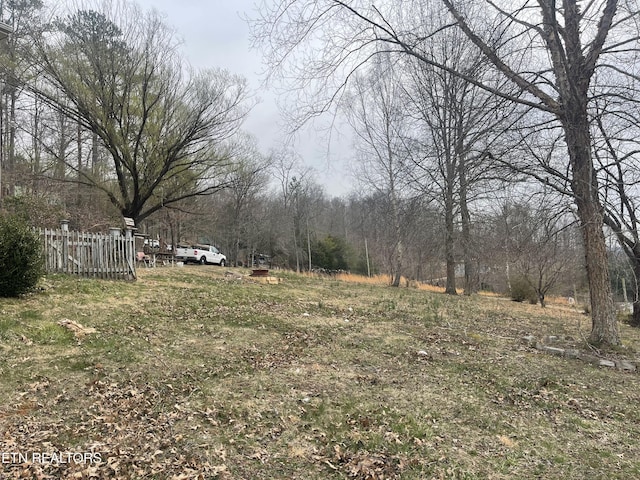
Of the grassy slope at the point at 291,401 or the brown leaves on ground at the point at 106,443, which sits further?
the grassy slope at the point at 291,401

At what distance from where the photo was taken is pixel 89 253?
941cm

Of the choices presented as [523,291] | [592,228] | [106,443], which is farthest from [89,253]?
[523,291]

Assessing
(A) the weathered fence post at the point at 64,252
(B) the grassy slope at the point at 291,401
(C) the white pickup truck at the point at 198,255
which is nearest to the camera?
(B) the grassy slope at the point at 291,401

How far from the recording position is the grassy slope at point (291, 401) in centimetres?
284

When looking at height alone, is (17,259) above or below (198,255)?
below

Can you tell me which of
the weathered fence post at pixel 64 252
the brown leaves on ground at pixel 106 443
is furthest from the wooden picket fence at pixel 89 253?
the brown leaves on ground at pixel 106 443

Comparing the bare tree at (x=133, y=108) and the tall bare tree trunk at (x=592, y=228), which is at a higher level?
the bare tree at (x=133, y=108)

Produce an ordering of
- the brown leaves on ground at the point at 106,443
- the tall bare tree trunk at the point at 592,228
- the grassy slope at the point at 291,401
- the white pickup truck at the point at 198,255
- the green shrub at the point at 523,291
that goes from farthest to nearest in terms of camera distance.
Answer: the white pickup truck at the point at 198,255 < the green shrub at the point at 523,291 < the tall bare tree trunk at the point at 592,228 < the grassy slope at the point at 291,401 < the brown leaves on ground at the point at 106,443

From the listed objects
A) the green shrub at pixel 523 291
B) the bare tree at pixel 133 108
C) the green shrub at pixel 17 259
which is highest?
the bare tree at pixel 133 108

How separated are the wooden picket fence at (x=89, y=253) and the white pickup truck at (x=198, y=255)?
1634 centimetres

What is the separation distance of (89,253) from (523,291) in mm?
15884

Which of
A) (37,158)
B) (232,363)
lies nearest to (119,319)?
(232,363)

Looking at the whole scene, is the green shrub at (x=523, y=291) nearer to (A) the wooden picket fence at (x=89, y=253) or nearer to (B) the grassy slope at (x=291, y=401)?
(B) the grassy slope at (x=291, y=401)

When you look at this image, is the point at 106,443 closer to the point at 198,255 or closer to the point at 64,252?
the point at 64,252
